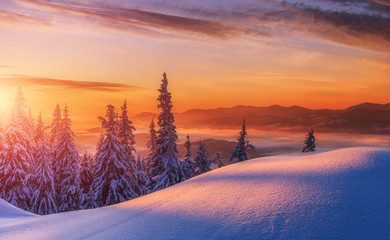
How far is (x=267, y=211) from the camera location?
15.4 ft

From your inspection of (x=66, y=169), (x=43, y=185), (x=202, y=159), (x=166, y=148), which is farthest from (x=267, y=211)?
(x=202, y=159)

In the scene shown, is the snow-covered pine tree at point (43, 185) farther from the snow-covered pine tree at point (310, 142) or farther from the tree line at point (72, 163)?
the snow-covered pine tree at point (310, 142)

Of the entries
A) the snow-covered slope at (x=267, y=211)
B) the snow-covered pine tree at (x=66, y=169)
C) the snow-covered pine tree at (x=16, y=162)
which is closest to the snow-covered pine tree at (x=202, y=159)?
the snow-covered pine tree at (x=66, y=169)

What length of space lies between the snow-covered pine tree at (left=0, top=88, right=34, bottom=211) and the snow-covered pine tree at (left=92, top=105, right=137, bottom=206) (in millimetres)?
7784

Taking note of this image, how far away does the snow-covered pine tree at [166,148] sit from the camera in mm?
24875

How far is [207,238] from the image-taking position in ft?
13.6

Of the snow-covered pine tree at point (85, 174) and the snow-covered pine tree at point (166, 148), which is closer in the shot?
the snow-covered pine tree at point (166, 148)

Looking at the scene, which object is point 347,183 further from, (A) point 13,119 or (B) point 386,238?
(A) point 13,119

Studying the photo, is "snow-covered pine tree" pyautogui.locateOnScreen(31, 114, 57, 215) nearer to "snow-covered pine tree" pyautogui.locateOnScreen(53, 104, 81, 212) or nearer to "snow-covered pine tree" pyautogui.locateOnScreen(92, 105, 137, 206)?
"snow-covered pine tree" pyautogui.locateOnScreen(53, 104, 81, 212)

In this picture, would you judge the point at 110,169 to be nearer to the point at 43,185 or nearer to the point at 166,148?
the point at 166,148

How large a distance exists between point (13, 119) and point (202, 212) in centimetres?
2858

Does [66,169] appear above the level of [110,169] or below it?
below

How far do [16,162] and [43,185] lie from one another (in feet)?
12.0

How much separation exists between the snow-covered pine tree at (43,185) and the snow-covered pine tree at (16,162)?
2.74ft
